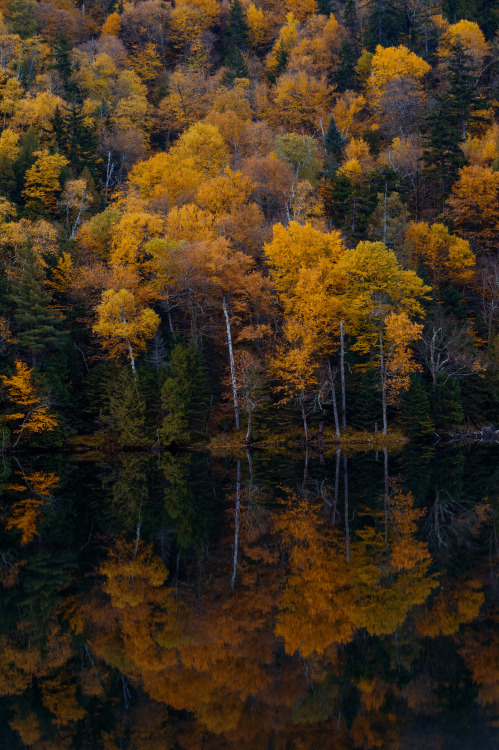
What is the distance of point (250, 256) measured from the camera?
51.9 meters

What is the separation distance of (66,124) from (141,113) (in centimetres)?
1494

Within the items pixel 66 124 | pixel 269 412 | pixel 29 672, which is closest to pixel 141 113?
pixel 66 124

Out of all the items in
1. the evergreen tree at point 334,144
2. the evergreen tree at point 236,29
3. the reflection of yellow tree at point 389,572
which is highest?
the reflection of yellow tree at point 389,572

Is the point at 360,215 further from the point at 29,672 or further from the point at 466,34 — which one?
the point at 29,672

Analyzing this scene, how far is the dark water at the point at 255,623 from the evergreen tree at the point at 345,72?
7427 cm

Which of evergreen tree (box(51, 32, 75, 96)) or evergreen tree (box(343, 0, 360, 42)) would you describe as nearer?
evergreen tree (box(51, 32, 75, 96))

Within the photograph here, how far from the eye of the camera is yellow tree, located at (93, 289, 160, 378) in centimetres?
4925

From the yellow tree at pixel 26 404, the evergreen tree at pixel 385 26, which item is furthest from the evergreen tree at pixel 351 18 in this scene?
the yellow tree at pixel 26 404

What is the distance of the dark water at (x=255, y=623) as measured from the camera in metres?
11.0

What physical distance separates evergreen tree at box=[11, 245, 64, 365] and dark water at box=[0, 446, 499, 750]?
21.3m

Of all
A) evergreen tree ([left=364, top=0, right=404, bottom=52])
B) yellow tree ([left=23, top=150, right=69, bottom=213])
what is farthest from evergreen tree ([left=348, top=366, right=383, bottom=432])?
evergreen tree ([left=364, top=0, right=404, bottom=52])

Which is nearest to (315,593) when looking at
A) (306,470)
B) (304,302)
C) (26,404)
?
(306,470)

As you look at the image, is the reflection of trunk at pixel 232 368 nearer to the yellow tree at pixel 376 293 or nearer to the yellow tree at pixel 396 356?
the yellow tree at pixel 376 293

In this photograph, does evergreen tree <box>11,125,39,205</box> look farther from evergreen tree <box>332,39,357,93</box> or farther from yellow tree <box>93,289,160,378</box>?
evergreen tree <box>332,39,357,93</box>
